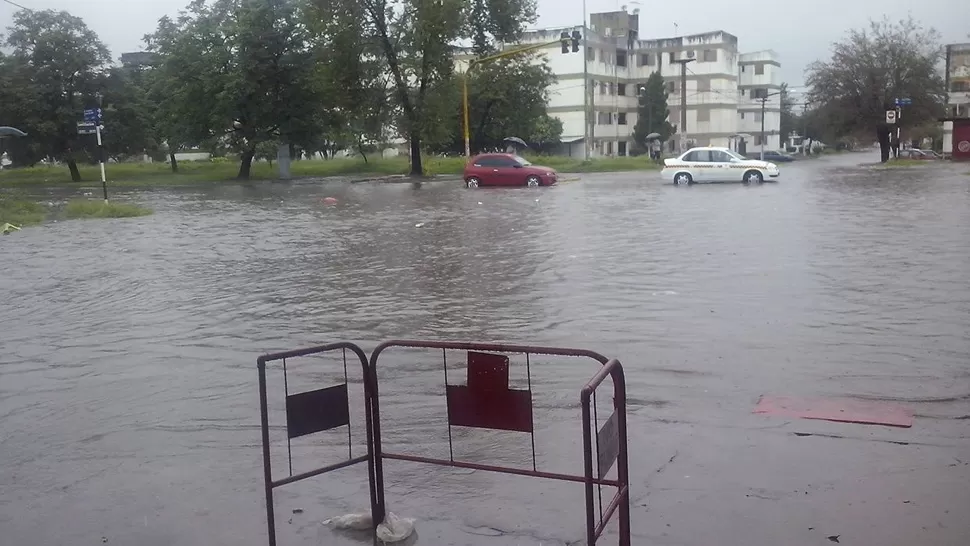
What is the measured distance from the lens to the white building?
83.6 meters

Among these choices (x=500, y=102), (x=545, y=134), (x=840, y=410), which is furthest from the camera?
(x=545, y=134)

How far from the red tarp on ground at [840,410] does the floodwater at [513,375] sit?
14cm

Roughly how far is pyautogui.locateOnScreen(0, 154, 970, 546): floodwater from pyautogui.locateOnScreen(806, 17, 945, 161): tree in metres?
46.6

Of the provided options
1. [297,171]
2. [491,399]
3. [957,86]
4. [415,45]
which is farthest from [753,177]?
[957,86]

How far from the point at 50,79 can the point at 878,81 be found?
54.1 meters

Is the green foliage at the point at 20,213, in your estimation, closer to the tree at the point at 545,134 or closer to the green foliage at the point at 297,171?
the green foliage at the point at 297,171

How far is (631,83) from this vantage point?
9262 centimetres

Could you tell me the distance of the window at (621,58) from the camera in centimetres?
9025

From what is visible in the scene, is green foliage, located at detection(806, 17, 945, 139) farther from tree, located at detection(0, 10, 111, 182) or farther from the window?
tree, located at detection(0, 10, 111, 182)

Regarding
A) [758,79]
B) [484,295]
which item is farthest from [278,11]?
[758,79]

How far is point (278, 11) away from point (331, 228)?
40.0 m

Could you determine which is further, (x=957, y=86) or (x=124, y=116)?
(x=957, y=86)

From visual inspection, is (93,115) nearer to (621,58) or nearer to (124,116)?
(124,116)

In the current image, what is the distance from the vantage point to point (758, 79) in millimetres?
106500
